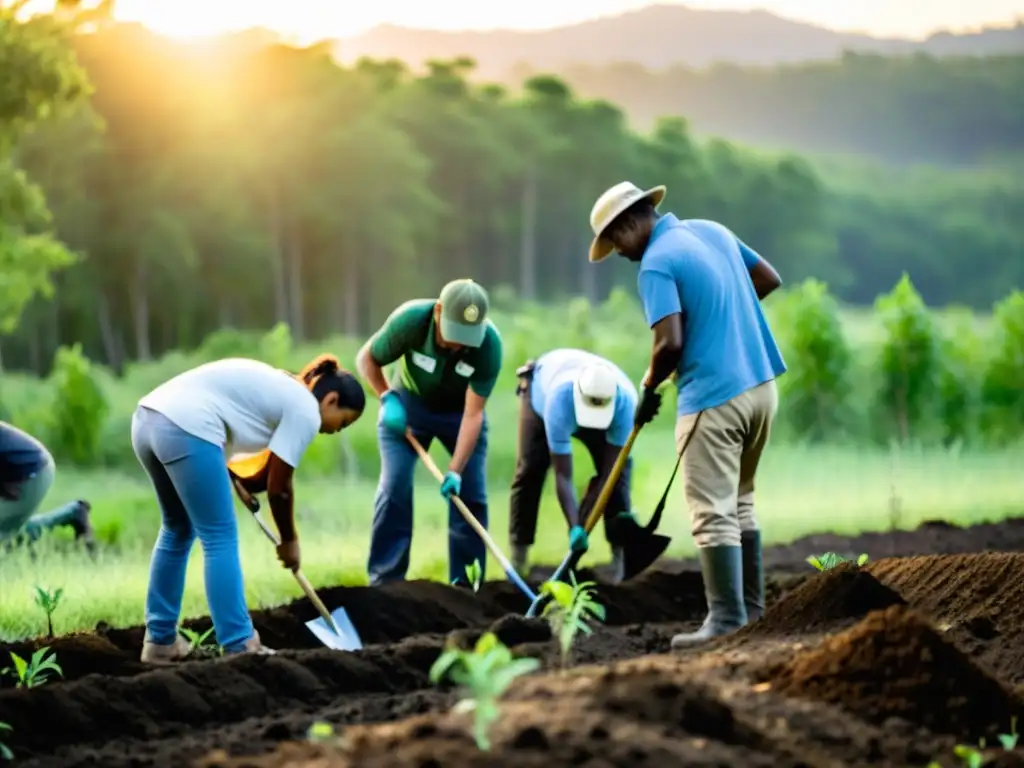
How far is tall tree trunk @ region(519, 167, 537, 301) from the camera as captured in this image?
Answer: 20.2 m

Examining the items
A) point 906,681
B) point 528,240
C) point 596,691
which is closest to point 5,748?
point 596,691

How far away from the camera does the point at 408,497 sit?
6.96 metres

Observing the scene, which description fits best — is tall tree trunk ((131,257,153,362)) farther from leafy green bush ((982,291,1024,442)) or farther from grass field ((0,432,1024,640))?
leafy green bush ((982,291,1024,442))

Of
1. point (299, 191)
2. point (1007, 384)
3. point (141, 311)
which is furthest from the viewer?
point (299, 191)

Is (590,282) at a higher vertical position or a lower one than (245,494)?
lower

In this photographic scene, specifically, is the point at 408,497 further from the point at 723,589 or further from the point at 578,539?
the point at 723,589

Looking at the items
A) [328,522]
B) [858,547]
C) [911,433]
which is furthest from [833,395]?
[328,522]

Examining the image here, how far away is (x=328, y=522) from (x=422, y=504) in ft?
3.45

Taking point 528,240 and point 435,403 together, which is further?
point 528,240

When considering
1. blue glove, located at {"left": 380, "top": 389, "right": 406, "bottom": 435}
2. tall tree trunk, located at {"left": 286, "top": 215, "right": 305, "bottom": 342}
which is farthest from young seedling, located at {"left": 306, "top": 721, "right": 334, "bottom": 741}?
tall tree trunk, located at {"left": 286, "top": 215, "right": 305, "bottom": 342}

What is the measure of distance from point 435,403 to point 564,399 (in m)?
0.61

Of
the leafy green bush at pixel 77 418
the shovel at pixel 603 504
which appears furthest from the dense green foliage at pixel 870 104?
the shovel at pixel 603 504

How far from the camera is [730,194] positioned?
2208cm

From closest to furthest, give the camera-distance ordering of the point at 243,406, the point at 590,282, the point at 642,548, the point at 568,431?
the point at 243,406, the point at 642,548, the point at 568,431, the point at 590,282
